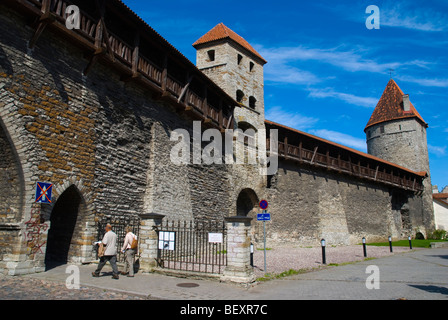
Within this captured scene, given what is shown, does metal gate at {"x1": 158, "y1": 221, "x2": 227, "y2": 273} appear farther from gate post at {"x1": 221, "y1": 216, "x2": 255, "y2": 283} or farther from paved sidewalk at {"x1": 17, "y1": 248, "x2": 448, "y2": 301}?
paved sidewalk at {"x1": 17, "y1": 248, "x2": 448, "y2": 301}

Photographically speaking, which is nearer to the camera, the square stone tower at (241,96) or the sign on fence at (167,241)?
the sign on fence at (167,241)

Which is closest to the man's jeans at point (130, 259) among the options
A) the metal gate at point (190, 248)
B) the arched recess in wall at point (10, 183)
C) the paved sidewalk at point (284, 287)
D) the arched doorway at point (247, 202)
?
the paved sidewalk at point (284, 287)

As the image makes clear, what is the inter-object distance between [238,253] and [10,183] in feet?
19.5

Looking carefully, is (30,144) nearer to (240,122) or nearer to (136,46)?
(136,46)

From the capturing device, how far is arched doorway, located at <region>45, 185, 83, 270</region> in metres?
9.98

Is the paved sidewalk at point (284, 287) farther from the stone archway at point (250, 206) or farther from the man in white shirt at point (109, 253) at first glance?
the stone archway at point (250, 206)

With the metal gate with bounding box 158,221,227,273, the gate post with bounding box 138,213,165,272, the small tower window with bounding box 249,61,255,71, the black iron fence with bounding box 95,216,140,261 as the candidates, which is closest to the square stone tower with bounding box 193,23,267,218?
the small tower window with bounding box 249,61,255,71

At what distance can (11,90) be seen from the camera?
320 inches

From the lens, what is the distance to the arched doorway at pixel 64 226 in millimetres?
9977

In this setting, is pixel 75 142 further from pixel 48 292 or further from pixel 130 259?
pixel 48 292

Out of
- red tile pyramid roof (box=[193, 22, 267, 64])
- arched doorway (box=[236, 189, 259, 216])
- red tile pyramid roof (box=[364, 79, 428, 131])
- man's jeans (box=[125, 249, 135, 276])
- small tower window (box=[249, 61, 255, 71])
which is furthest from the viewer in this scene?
red tile pyramid roof (box=[364, 79, 428, 131])

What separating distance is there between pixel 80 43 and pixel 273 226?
49.9ft

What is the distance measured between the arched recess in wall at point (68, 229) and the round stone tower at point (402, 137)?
38940mm

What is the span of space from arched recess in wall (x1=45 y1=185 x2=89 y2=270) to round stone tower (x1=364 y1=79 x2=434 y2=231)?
38.9 m
